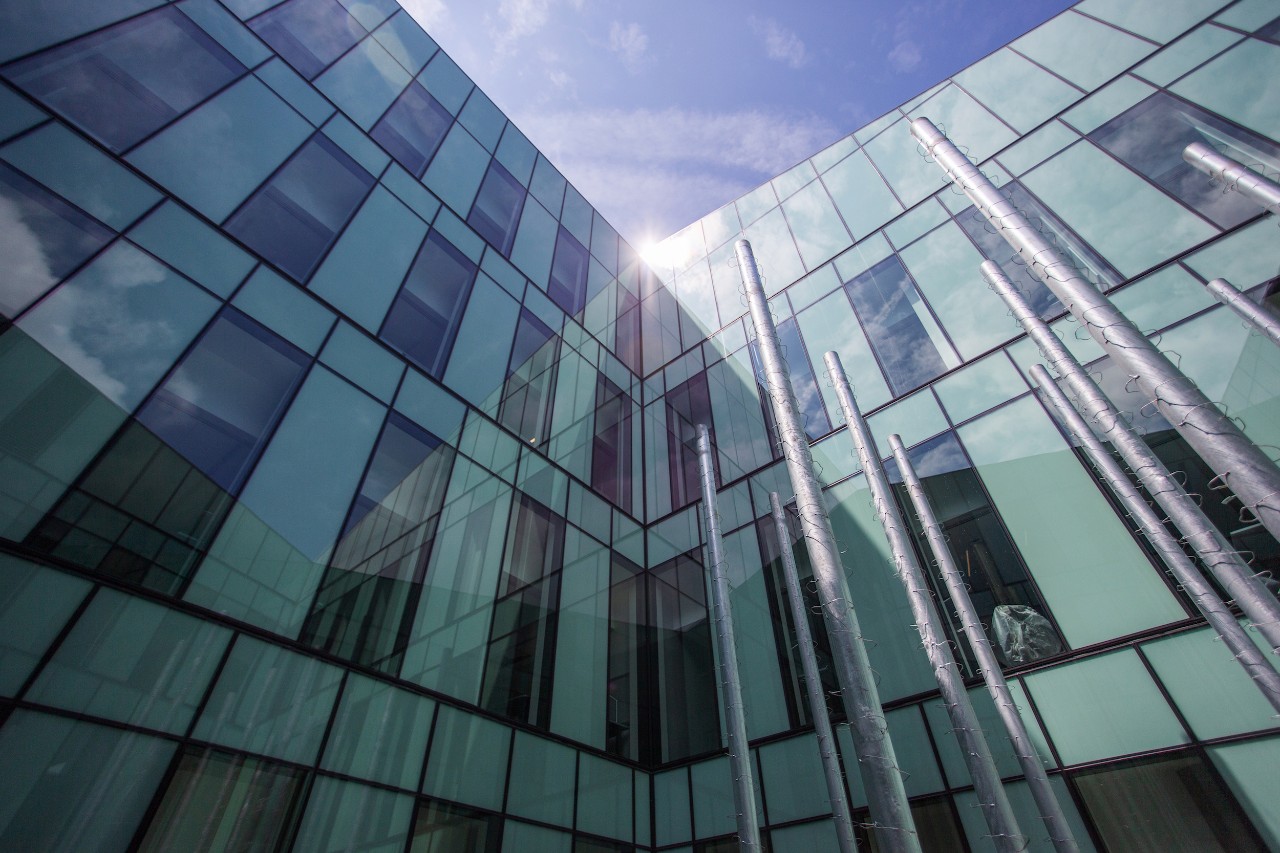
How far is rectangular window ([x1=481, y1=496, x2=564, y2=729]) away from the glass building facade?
0.09 m

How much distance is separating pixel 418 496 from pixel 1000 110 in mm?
23000

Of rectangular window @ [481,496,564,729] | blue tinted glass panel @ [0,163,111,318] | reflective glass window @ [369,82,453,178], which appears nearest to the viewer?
blue tinted glass panel @ [0,163,111,318]

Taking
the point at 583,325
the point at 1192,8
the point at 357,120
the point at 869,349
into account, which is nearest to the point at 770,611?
the point at 869,349

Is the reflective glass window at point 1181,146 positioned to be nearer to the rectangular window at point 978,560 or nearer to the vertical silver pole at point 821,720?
the rectangular window at point 978,560

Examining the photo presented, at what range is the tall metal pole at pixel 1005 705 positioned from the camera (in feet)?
30.6

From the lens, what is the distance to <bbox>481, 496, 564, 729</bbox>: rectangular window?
13586mm

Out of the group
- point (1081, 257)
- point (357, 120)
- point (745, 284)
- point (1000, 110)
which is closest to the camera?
point (745, 284)

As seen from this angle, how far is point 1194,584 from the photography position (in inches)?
348

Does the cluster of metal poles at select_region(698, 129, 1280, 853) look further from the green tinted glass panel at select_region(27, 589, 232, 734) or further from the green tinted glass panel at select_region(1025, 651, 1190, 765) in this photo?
the green tinted glass panel at select_region(27, 589, 232, 734)

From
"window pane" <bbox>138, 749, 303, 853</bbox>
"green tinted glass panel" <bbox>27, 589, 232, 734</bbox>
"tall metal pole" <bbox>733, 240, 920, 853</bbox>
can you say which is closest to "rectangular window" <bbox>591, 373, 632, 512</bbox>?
"tall metal pole" <bbox>733, 240, 920, 853</bbox>

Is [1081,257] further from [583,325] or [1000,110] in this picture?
[583,325]

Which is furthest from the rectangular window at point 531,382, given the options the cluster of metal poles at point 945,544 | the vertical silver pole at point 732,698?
the cluster of metal poles at point 945,544

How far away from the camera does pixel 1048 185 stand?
1816 cm

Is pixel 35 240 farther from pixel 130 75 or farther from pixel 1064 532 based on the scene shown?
pixel 1064 532
